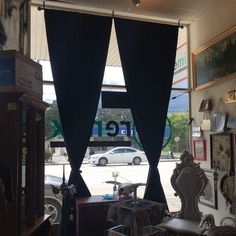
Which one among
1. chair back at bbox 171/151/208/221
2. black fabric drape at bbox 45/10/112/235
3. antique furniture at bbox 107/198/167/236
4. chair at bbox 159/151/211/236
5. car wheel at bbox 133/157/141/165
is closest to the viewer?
antique furniture at bbox 107/198/167/236

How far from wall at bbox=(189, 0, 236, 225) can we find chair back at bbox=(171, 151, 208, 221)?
1.26ft

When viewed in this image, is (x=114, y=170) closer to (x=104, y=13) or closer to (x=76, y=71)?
(x=76, y=71)

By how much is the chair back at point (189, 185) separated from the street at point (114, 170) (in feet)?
2.00

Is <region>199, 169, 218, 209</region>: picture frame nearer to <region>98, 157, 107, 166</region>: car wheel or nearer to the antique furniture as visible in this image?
the antique furniture

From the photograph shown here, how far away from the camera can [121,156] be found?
4.36m

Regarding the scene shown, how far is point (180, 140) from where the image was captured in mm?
4652

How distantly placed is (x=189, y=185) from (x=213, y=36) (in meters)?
2.04

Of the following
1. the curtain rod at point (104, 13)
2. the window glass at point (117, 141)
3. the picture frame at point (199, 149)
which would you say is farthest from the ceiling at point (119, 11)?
the picture frame at point (199, 149)

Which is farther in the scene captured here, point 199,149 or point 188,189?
point 199,149

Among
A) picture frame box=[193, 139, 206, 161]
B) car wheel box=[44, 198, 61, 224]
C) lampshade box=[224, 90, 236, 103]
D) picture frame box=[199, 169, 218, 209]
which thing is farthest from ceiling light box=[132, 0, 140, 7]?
car wheel box=[44, 198, 61, 224]

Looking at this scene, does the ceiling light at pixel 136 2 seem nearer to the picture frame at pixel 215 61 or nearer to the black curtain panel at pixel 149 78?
the black curtain panel at pixel 149 78

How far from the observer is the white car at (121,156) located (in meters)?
4.29

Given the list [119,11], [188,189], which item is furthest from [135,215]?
[119,11]

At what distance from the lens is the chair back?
3639mm
